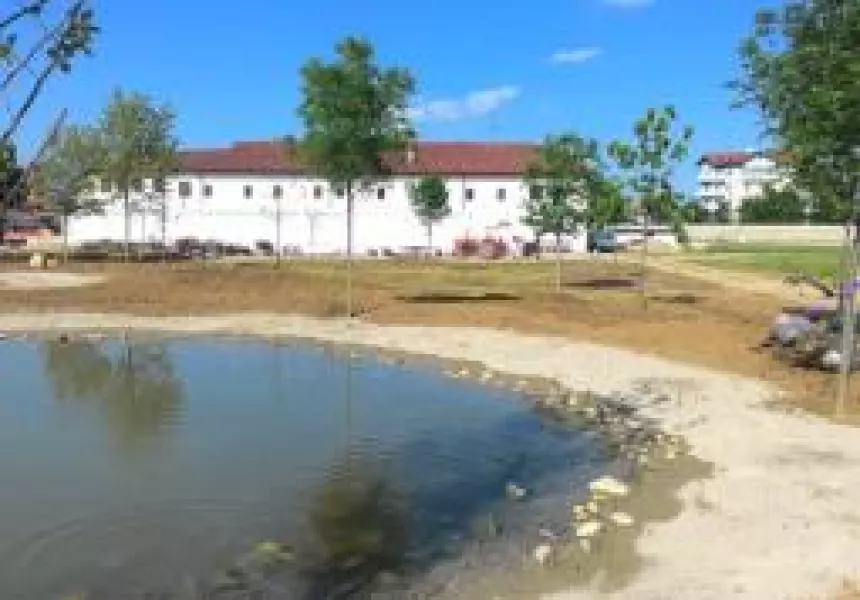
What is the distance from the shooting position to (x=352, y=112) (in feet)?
104

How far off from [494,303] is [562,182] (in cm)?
963

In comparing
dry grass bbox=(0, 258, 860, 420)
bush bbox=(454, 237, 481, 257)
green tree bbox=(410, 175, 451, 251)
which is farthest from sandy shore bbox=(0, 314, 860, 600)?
green tree bbox=(410, 175, 451, 251)

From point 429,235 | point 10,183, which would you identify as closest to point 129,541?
point 10,183

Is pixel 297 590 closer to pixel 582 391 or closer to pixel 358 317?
pixel 582 391

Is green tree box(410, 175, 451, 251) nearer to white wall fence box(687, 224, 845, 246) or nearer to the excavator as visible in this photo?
white wall fence box(687, 224, 845, 246)

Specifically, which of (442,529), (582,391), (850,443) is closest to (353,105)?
(582,391)

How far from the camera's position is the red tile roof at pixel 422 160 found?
305 ft

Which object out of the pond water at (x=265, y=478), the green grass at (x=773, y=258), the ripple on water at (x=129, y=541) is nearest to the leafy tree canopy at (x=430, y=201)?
the green grass at (x=773, y=258)

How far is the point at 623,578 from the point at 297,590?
282 cm

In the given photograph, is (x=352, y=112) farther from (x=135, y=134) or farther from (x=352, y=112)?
(x=135, y=134)

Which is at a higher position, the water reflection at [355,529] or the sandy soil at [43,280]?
the sandy soil at [43,280]

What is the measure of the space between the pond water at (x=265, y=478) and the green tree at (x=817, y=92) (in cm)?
631

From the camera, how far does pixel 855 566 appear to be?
38.2 feet

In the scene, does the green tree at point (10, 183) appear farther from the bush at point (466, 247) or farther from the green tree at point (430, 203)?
the green tree at point (430, 203)
